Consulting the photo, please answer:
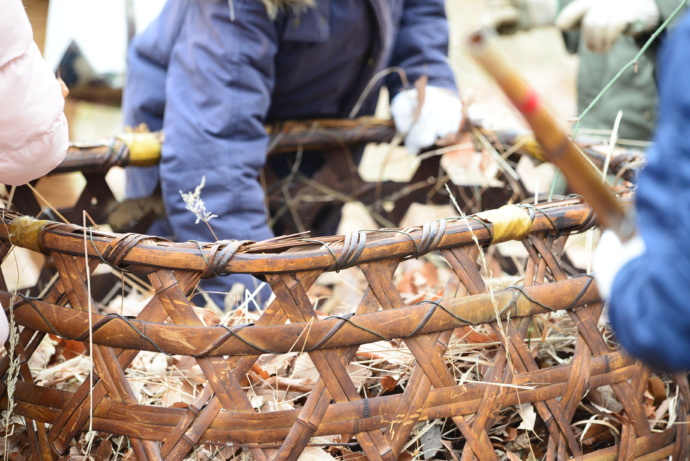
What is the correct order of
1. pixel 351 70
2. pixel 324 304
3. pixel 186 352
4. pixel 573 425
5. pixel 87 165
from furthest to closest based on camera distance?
pixel 351 70 → pixel 324 304 → pixel 87 165 → pixel 573 425 → pixel 186 352

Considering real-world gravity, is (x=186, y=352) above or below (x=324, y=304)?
below

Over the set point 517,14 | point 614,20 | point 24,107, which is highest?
point 517,14

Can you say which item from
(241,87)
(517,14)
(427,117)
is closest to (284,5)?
(241,87)

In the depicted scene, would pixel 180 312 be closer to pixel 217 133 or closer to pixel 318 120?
pixel 217 133

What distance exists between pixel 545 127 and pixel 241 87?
95cm

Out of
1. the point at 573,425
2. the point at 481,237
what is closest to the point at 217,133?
the point at 481,237

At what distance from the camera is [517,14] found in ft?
6.90

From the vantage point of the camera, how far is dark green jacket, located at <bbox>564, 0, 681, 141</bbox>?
6.13 ft

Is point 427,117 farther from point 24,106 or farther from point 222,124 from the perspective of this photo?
point 24,106

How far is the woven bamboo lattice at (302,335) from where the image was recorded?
2.33 feet

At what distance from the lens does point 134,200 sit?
1412 mm

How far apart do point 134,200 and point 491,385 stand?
0.90 m

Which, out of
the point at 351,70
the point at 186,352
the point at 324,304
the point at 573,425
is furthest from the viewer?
the point at 351,70

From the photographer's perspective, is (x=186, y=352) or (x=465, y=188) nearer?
(x=186, y=352)
